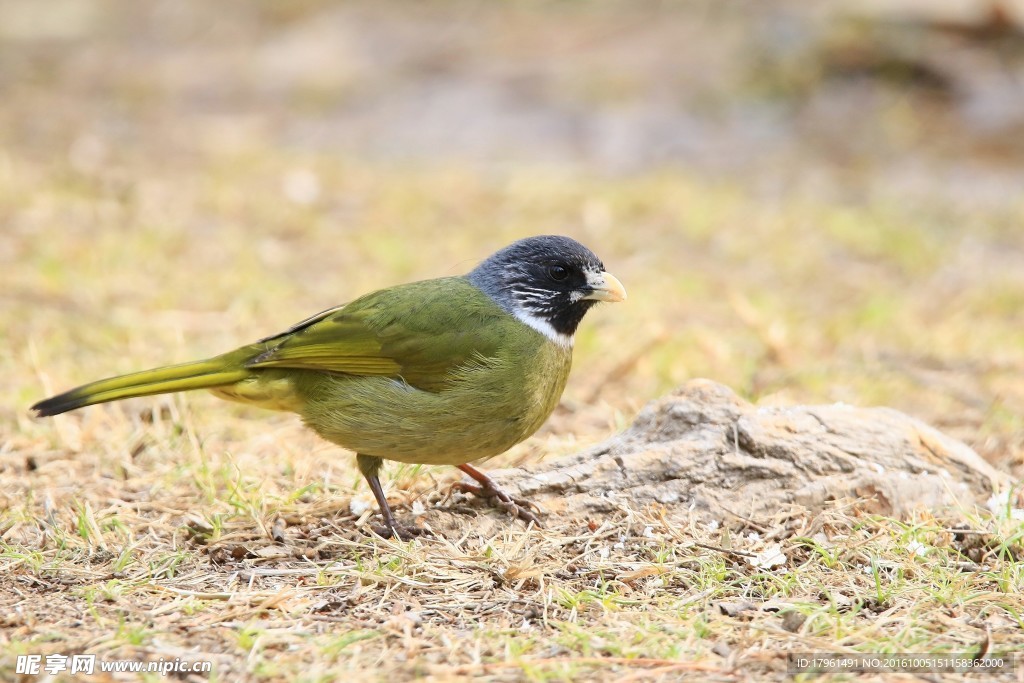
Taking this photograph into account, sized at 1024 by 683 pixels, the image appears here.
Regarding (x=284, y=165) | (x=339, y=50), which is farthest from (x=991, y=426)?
(x=339, y=50)

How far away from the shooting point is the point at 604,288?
4.74 metres

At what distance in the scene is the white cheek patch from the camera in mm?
4617

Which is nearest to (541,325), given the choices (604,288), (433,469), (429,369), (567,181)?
(604,288)

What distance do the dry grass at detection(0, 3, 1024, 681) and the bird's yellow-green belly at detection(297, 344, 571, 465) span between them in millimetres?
338

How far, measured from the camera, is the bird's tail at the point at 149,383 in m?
4.25

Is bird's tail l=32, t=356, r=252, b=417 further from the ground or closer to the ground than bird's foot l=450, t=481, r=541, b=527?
further from the ground

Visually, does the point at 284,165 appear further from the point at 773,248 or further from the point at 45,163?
the point at 773,248

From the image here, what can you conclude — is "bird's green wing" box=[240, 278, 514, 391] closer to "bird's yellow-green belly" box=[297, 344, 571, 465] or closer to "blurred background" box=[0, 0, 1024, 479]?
"bird's yellow-green belly" box=[297, 344, 571, 465]

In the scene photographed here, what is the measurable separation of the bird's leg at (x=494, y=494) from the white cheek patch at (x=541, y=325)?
634 mm

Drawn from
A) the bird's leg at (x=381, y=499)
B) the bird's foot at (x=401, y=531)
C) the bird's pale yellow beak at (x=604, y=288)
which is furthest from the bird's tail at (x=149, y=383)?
the bird's pale yellow beak at (x=604, y=288)

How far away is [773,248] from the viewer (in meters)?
9.09
